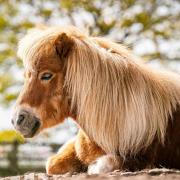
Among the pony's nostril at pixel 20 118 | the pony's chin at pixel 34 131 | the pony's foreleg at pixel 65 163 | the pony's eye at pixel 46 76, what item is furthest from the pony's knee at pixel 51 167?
the pony's eye at pixel 46 76

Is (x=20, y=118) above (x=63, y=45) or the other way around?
the other way around

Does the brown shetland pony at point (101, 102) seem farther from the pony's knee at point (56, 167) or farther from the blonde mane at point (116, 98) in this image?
the pony's knee at point (56, 167)

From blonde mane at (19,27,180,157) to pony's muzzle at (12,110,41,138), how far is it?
0.33 m

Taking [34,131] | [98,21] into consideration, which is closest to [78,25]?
[98,21]

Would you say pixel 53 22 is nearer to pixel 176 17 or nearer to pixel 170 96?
pixel 176 17

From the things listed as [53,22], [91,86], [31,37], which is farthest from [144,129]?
[53,22]

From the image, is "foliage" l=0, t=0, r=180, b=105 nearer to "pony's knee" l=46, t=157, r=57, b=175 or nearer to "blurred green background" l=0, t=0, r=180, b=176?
"blurred green background" l=0, t=0, r=180, b=176

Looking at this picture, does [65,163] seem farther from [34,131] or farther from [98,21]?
[98,21]

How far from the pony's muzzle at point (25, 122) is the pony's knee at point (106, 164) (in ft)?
1.86

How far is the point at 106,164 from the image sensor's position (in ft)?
16.2

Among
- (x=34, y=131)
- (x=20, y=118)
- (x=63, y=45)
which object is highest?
(x=63, y=45)

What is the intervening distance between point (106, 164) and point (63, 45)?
1015 mm

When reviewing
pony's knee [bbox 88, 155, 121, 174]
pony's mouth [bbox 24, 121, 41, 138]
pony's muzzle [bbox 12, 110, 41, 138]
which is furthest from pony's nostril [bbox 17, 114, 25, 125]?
pony's knee [bbox 88, 155, 121, 174]

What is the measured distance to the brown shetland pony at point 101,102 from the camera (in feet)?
16.4
